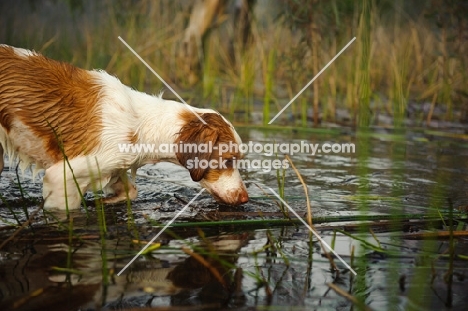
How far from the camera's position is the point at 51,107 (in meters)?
4.63

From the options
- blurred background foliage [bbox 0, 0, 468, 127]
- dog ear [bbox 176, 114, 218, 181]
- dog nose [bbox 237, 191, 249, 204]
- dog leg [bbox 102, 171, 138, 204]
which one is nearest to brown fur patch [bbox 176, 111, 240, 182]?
dog ear [bbox 176, 114, 218, 181]

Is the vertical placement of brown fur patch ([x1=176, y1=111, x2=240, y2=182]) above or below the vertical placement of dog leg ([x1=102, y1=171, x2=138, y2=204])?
above

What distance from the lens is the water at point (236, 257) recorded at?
299cm

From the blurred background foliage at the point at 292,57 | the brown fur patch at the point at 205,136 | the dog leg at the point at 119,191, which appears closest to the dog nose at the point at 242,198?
the brown fur patch at the point at 205,136

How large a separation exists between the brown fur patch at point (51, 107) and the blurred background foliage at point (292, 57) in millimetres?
2643

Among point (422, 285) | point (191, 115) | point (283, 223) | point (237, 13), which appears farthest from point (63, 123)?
point (237, 13)

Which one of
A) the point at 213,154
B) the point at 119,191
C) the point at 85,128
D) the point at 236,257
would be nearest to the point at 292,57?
the point at 119,191

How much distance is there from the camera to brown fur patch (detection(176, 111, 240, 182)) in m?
4.53

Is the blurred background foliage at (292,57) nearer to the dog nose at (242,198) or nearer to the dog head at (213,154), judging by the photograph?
the dog head at (213,154)

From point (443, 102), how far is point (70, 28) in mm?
7368

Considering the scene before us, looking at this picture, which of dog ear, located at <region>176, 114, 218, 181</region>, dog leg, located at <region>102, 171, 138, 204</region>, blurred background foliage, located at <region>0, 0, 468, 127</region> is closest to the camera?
dog ear, located at <region>176, 114, 218, 181</region>

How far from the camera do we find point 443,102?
9898 mm

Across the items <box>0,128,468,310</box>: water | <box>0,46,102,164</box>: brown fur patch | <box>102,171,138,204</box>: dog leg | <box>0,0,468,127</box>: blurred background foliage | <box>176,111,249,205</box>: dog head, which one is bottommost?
<box>0,128,468,310</box>: water

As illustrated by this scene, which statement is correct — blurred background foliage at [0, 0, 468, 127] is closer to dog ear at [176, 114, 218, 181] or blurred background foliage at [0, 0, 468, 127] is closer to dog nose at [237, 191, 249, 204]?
dog ear at [176, 114, 218, 181]
